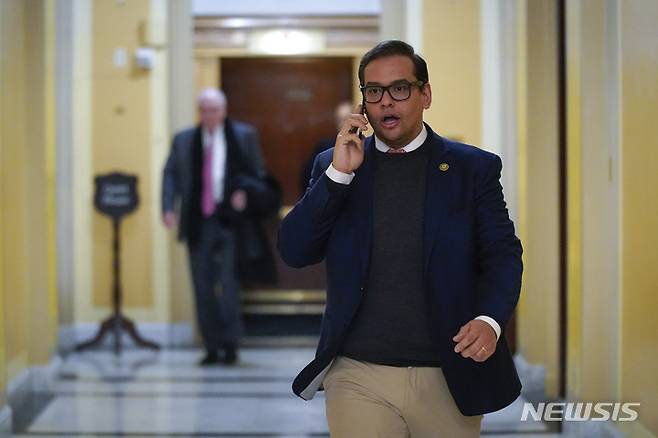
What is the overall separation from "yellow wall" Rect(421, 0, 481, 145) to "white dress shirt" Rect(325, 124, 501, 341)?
16.9 ft

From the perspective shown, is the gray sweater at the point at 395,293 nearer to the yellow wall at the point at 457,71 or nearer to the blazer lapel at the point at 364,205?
the blazer lapel at the point at 364,205

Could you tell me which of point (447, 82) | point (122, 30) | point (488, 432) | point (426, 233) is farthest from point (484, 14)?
point (426, 233)

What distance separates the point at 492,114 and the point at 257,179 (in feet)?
5.50

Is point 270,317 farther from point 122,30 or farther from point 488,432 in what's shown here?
point 488,432

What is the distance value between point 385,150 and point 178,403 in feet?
13.3

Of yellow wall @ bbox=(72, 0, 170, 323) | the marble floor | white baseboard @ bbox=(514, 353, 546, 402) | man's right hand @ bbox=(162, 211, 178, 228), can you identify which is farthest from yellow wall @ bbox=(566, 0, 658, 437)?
yellow wall @ bbox=(72, 0, 170, 323)

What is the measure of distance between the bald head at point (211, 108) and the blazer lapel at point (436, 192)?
16.8 feet

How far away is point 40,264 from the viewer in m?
7.05

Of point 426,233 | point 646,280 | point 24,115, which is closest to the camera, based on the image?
point 426,233

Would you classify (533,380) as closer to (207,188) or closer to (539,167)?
(539,167)

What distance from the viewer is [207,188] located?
25.6ft

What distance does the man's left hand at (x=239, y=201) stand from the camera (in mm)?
7719

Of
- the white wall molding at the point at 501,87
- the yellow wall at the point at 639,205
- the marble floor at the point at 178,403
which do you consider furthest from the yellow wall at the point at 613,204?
the white wall molding at the point at 501,87

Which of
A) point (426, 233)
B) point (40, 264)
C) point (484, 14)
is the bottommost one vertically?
point (40, 264)
